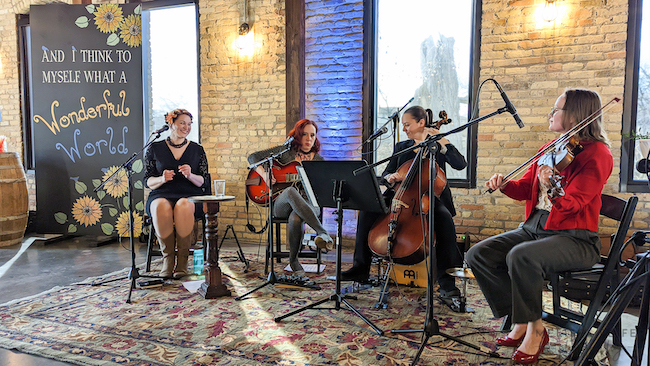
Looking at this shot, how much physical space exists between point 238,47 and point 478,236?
11.1 ft

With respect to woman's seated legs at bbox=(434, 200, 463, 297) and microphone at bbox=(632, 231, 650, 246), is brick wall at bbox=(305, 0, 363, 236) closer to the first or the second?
woman's seated legs at bbox=(434, 200, 463, 297)

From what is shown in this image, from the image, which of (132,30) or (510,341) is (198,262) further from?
(132,30)

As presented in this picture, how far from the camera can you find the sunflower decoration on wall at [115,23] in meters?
4.93

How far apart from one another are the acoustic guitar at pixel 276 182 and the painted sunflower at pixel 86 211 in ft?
7.09

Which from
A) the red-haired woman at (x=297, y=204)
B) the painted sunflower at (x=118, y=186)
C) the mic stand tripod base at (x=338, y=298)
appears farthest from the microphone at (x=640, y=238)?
the painted sunflower at (x=118, y=186)

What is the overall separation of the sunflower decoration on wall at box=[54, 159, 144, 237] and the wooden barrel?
1.73ft

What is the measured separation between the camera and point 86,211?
509 centimetres

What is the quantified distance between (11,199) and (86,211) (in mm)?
756

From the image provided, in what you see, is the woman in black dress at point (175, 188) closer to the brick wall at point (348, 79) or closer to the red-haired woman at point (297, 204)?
the red-haired woman at point (297, 204)

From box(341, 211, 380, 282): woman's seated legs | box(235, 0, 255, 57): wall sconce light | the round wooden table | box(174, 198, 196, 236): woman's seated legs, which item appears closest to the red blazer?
box(341, 211, 380, 282): woman's seated legs

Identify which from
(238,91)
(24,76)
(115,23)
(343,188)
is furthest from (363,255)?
(24,76)

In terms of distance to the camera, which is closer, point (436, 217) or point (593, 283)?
point (593, 283)

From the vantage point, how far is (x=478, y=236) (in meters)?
4.29

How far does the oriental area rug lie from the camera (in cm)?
223
